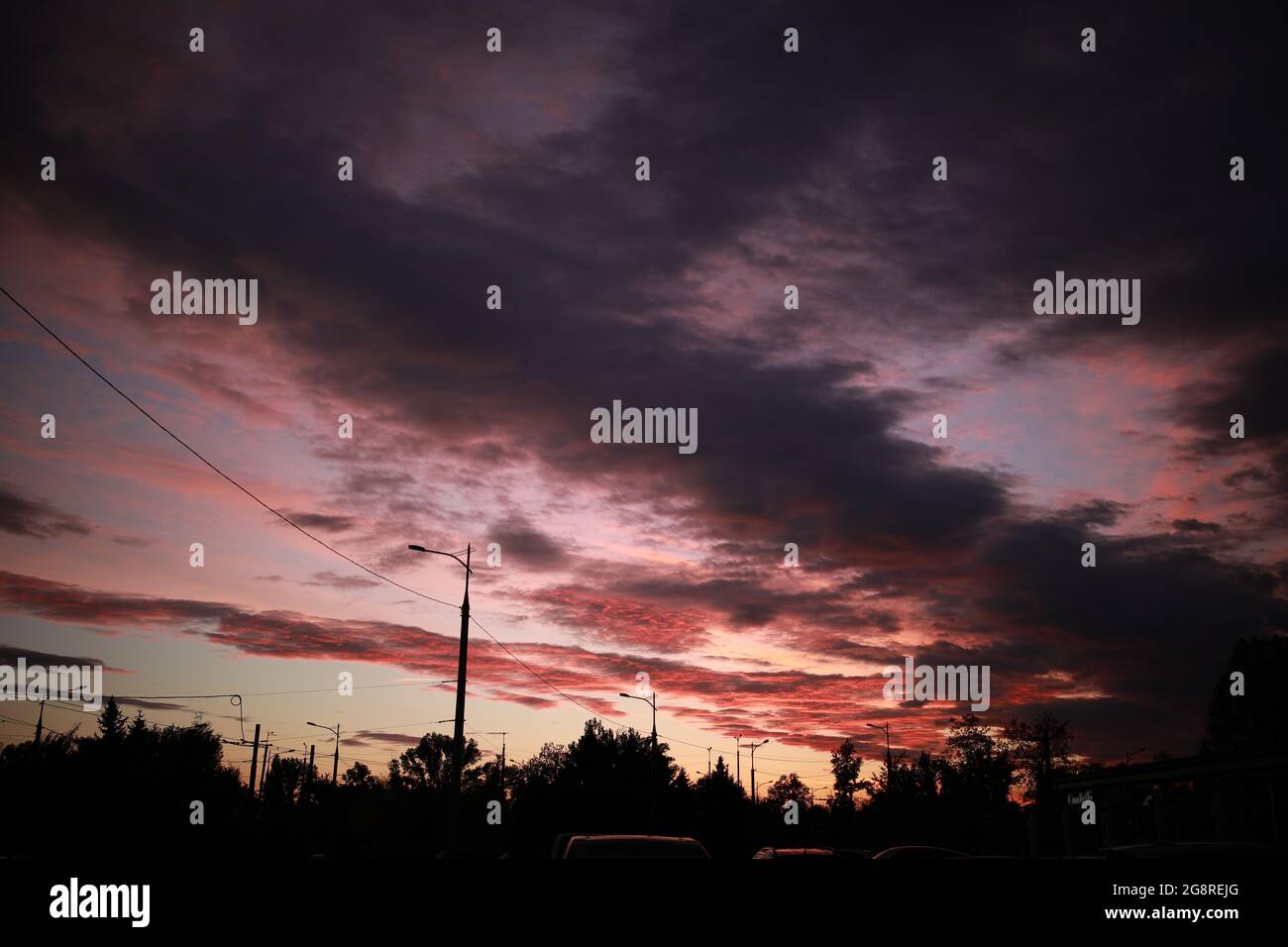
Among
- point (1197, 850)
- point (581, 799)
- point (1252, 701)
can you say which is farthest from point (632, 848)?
point (1252, 701)

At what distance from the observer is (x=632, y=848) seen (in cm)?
935

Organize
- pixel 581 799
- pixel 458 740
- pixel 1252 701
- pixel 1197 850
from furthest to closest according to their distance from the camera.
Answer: pixel 1252 701 < pixel 581 799 < pixel 458 740 < pixel 1197 850

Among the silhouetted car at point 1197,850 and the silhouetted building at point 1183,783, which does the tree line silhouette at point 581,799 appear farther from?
the silhouetted car at point 1197,850

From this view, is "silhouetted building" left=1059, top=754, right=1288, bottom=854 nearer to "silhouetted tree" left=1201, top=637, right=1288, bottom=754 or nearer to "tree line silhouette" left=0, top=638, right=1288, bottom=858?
"tree line silhouette" left=0, top=638, right=1288, bottom=858

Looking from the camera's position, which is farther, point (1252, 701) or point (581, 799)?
point (1252, 701)

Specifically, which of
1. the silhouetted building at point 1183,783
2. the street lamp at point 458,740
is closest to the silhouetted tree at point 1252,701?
the silhouetted building at point 1183,783

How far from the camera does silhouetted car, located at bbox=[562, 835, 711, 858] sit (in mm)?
9234

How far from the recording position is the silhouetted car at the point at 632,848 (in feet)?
30.3

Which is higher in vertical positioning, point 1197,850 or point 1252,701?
point 1197,850

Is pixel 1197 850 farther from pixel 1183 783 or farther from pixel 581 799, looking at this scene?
pixel 581 799

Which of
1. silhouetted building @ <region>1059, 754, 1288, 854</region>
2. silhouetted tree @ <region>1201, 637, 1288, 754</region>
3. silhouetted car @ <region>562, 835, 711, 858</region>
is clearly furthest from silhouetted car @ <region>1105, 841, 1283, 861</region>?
silhouetted tree @ <region>1201, 637, 1288, 754</region>

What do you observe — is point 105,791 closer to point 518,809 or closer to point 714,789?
point 518,809
